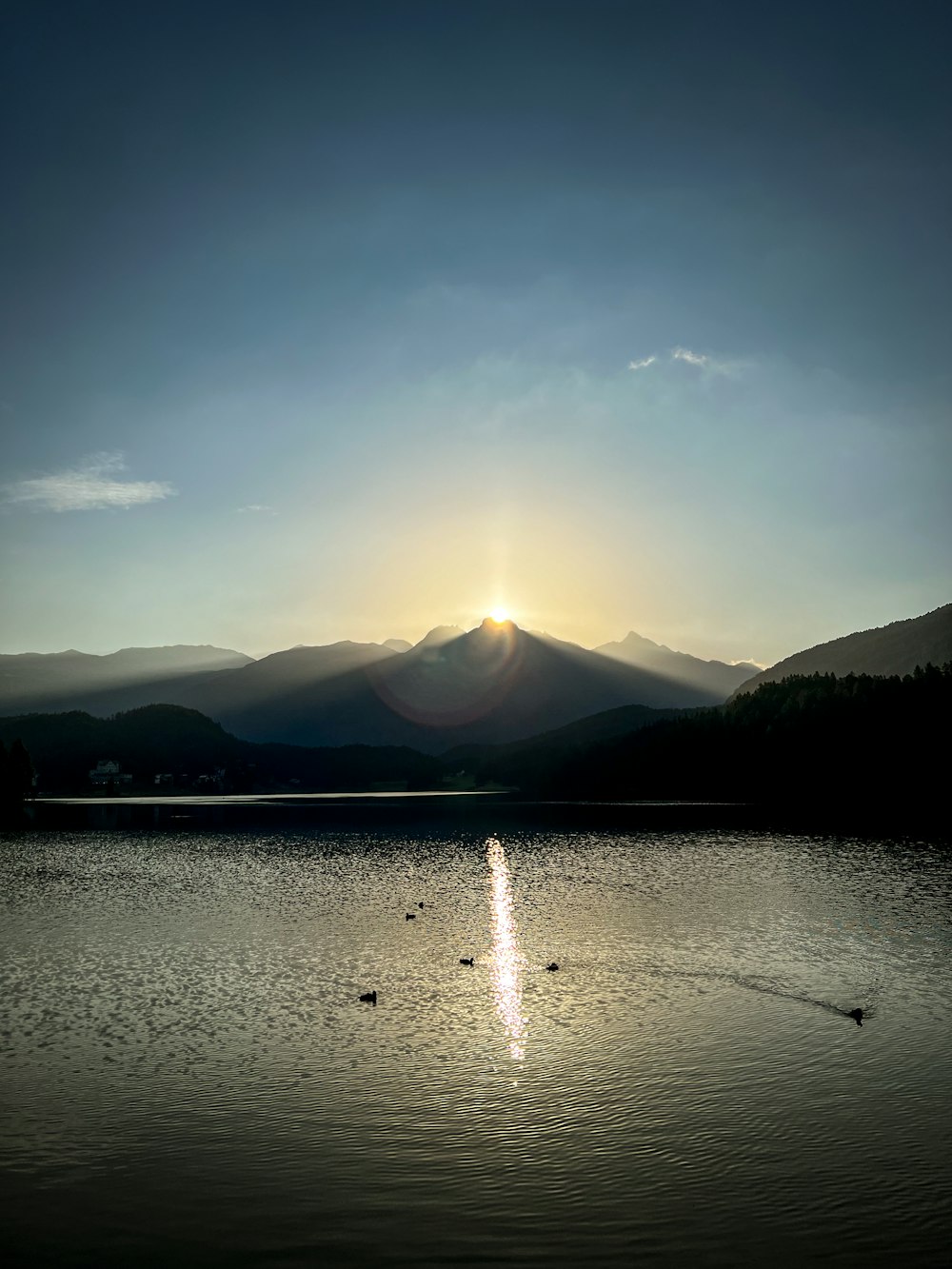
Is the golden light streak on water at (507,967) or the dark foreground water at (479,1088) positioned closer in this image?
the dark foreground water at (479,1088)

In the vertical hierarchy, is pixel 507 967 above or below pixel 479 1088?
below

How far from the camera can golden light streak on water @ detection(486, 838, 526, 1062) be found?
40134 millimetres

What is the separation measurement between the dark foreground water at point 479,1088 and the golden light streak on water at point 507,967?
0.34 m

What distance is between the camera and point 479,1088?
32.5 metres

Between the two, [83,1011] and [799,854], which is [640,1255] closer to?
[83,1011]

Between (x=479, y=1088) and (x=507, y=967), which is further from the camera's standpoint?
(x=507, y=967)

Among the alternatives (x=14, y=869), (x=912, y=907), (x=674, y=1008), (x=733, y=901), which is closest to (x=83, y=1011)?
(x=674, y=1008)

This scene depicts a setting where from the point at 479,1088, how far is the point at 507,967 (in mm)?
22960

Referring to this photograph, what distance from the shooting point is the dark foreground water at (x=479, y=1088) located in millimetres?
22141

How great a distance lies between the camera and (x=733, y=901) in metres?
81.7

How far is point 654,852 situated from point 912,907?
55.7 metres

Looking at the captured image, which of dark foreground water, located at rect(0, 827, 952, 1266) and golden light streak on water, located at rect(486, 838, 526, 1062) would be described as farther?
golden light streak on water, located at rect(486, 838, 526, 1062)

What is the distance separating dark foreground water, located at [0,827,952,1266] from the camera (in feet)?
72.6

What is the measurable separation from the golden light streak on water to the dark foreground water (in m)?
0.34
